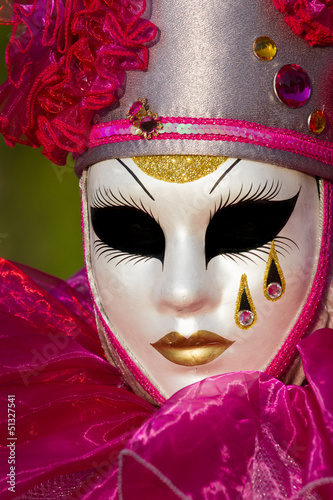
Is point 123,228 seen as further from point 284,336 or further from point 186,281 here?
point 284,336


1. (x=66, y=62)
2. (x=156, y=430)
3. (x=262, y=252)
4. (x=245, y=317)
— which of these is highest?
(x=66, y=62)

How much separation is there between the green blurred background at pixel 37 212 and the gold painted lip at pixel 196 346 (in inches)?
66.1

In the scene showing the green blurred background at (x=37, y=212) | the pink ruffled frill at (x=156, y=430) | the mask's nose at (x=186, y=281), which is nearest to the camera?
the pink ruffled frill at (x=156, y=430)

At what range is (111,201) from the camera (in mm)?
1188

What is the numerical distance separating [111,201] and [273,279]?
302 mm

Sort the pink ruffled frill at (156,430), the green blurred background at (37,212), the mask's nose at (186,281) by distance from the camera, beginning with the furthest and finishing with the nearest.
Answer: the green blurred background at (37,212), the mask's nose at (186,281), the pink ruffled frill at (156,430)

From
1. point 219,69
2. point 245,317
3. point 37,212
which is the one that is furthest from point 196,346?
point 37,212

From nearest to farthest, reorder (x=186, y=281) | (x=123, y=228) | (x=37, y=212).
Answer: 1. (x=186, y=281)
2. (x=123, y=228)
3. (x=37, y=212)

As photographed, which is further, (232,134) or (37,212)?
(37,212)

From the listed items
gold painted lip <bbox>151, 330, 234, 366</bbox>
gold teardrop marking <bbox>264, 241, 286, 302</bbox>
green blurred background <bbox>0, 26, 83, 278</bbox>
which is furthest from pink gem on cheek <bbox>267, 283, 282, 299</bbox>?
green blurred background <bbox>0, 26, 83, 278</bbox>

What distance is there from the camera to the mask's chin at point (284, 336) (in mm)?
A: 1173

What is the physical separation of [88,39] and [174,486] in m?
0.71

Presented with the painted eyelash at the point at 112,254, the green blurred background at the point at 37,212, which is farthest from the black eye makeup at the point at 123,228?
the green blurred background at the point at 37,212

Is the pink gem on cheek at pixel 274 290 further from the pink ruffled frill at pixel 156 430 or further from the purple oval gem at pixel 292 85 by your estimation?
the purple oval gem at pixel 292 85
